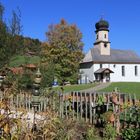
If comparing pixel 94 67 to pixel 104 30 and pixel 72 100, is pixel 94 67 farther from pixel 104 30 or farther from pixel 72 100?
pixel 72 100

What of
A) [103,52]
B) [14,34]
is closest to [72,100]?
[14,34]

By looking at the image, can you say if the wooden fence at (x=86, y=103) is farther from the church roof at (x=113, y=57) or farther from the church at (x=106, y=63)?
the church roof at (x=113, y=57)

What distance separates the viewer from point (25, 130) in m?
5.57

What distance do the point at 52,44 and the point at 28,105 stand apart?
45294mm

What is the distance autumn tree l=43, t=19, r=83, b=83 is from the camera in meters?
56.5

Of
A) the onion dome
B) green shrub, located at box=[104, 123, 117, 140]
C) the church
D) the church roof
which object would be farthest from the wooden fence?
the onion dome

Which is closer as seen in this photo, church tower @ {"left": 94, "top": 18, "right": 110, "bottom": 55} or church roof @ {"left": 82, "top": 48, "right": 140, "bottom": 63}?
church roof @ {"left": 82, "top": 48, "right": 140, "bottom": 63}

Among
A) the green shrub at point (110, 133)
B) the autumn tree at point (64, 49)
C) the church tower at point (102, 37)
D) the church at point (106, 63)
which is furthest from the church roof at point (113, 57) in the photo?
the green shrub at point (110, 133)

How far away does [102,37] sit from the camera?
238 ft

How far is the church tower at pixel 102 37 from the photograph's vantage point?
7062 centimetres

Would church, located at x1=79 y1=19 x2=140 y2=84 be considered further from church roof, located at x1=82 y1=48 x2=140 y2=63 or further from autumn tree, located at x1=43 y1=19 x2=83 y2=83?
autumn tree, located at x1=43 y1=19 x2=83 y2=83

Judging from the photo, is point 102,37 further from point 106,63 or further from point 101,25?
point 106,63

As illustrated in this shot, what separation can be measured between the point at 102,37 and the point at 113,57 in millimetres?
5018

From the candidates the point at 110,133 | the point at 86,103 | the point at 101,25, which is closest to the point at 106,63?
the point at 101,25
